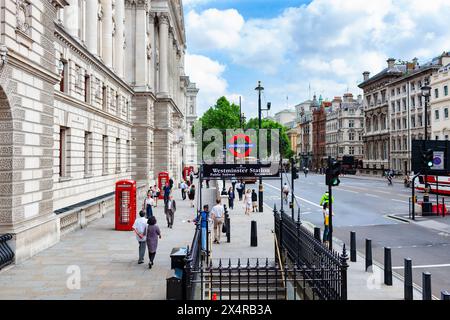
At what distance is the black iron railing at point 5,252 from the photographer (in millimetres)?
11766

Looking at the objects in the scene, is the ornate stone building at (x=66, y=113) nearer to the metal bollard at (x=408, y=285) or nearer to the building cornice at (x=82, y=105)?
the building cornice at (x=82, y=105)

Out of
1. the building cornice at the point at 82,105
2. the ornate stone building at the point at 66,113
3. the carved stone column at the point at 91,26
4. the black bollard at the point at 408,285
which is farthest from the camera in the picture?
the carved stone column at the point at 91,26

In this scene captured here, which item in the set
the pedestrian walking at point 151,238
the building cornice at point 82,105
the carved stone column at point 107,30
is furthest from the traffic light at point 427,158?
the carved stone column at point 107,30

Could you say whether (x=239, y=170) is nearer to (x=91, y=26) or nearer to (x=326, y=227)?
(x=326, y=227)

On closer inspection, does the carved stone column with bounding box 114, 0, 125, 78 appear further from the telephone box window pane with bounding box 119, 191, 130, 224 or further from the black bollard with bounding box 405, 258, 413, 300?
the black bollard with bounding box 405, 258, 413, 300

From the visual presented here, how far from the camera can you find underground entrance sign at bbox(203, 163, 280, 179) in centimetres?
1412

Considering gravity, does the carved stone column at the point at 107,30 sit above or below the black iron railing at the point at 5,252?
above

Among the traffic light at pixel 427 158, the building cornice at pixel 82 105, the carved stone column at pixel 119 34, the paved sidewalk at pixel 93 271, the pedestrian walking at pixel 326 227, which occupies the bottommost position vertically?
the paved sidewalk at pixel 93 271

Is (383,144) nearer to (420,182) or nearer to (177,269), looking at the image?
(420,182)

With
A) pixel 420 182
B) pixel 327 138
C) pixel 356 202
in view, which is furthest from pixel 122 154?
pixel 327 138

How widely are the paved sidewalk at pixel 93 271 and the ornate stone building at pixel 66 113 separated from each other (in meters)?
0.82

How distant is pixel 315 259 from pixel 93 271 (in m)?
6.26

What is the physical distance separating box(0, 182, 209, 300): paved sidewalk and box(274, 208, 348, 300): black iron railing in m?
3.47

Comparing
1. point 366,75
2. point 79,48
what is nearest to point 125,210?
point 79,48
